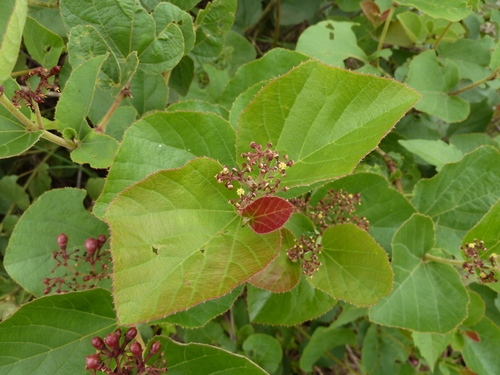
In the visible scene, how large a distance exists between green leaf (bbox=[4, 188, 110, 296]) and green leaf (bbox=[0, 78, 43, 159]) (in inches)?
12.0

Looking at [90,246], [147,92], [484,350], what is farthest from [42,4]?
[484,350]

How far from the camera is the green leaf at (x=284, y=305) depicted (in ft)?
4.77

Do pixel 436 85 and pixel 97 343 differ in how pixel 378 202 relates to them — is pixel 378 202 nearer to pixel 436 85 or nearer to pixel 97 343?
pixel 436 85

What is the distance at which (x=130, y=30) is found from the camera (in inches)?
49.8

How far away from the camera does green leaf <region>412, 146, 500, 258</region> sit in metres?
1.64

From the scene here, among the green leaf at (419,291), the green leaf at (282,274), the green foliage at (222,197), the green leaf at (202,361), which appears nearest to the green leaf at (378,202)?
the green foliage at (222,197)

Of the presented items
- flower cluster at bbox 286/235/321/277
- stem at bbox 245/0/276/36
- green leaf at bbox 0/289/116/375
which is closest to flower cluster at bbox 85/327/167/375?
green leaf at bbox 0/289/116/375

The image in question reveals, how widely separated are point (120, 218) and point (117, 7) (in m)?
0.77

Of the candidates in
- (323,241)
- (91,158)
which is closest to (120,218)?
(91,158)

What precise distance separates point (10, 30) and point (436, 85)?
197 cm

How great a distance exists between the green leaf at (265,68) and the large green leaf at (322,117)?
461 mm

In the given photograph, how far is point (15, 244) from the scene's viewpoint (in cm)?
129

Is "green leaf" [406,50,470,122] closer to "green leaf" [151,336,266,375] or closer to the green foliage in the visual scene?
the green foliage

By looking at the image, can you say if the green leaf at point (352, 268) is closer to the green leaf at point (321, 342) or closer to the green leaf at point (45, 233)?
the green leaf at point (45, 233)
